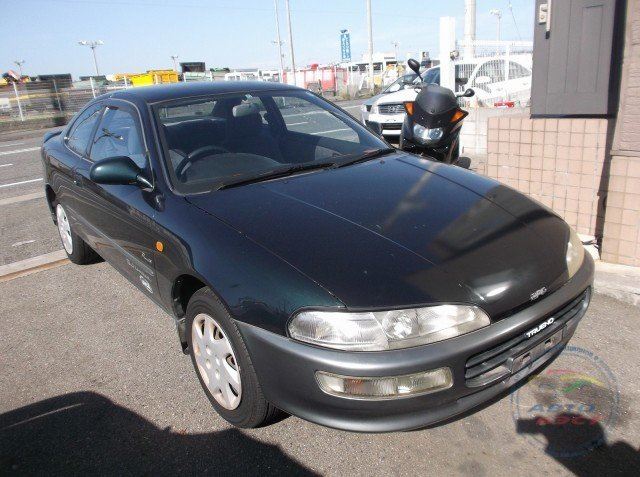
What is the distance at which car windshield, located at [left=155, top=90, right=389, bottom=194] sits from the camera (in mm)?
2932

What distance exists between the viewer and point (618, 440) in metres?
2.26

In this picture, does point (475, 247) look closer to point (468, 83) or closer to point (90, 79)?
point (468, 83)

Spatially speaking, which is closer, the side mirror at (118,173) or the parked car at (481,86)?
the side mirror at (118,173)

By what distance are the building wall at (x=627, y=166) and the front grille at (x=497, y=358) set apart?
174cm

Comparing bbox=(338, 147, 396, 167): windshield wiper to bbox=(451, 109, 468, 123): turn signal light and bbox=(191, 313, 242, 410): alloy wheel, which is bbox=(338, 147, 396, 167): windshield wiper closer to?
bbox=(191, 313, 242, 410): alloy wheel

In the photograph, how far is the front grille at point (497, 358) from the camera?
6.60ft

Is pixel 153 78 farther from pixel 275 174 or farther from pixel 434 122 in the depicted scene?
pixel 275 174

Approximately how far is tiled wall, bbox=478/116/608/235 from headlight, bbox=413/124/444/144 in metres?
0.46

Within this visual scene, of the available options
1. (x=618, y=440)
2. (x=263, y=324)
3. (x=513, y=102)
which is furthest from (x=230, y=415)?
(x=513, y=102)

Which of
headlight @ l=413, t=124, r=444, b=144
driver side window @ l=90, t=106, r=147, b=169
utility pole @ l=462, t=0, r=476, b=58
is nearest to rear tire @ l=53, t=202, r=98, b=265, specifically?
driver side window @ l=90, t=106, r=147, b=169

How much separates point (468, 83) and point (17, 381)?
27.7 ft

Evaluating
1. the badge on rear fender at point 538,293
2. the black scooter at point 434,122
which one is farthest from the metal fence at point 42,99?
the badge on rear fender at point 538,293

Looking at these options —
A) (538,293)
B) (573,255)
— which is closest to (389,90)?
(573,255)

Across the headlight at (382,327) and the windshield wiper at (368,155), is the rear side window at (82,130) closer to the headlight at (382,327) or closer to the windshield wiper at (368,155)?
the windshield wiper at (368,155)
